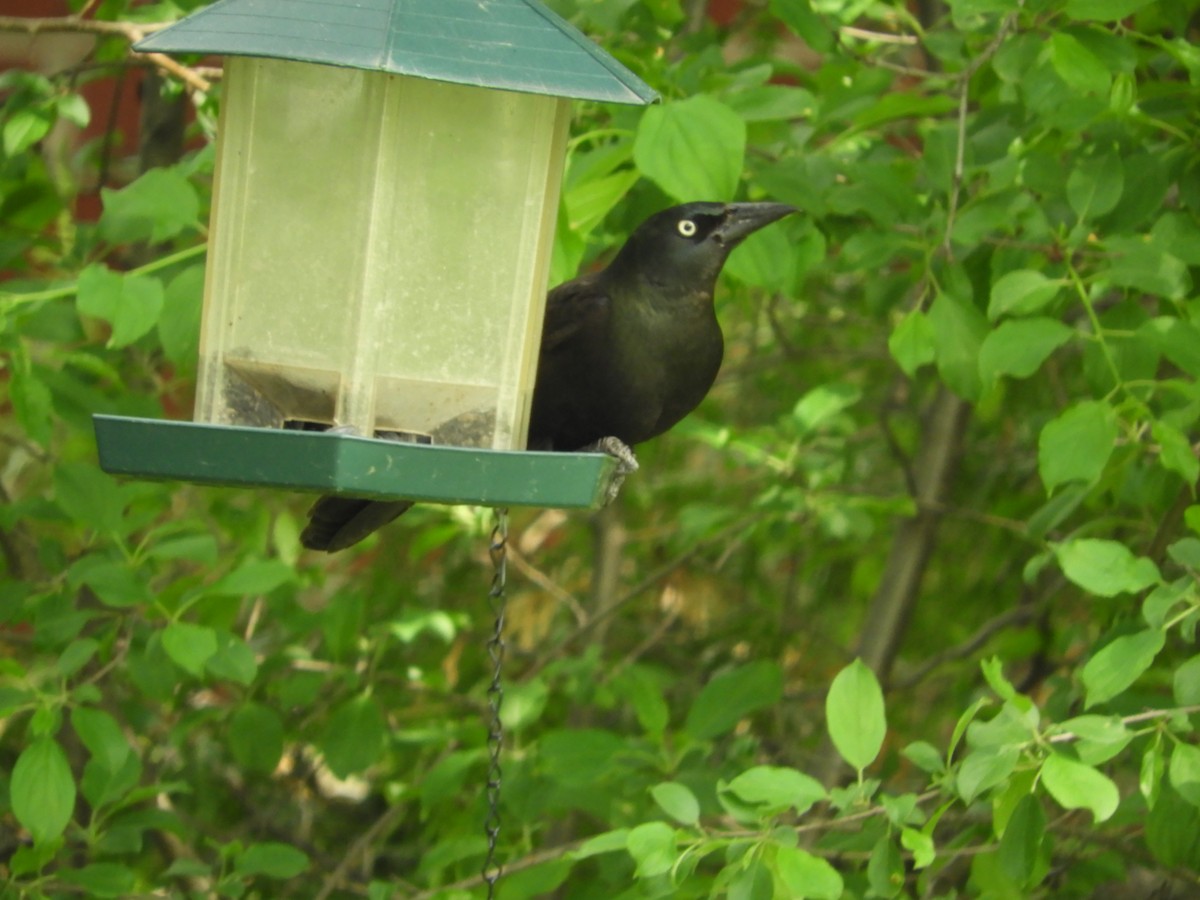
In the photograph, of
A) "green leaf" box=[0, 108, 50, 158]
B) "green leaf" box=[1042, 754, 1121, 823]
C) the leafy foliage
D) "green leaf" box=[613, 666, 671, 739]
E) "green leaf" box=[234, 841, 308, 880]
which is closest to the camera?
"green leaf" box=[1042, 754, 1121, 823]

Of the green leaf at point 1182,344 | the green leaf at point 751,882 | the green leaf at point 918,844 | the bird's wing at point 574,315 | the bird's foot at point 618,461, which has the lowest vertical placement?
the green leaf at point 751,882

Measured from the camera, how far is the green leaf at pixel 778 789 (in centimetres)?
196

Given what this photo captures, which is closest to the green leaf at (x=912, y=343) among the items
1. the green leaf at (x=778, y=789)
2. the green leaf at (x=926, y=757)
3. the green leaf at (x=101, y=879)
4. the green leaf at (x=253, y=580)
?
the green leaf at (x=926, y=757)

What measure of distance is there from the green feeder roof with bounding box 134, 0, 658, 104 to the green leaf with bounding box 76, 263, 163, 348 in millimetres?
628

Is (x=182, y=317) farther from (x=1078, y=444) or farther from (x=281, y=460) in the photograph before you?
(x=1078, y=444)

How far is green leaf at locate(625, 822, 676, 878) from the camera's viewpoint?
6.37 ft

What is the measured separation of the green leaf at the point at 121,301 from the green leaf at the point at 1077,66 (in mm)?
1367

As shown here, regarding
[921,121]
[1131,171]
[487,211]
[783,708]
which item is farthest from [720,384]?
[487,211]

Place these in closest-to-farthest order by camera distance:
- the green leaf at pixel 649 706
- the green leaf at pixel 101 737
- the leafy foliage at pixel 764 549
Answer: the leafy foliage at pixel 764 549 < the green leaf at pixel 101 737 < the green leaf at pixel 649 706

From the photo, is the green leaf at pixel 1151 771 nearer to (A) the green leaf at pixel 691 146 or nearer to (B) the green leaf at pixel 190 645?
(A) the green leaf at pixel 691 146

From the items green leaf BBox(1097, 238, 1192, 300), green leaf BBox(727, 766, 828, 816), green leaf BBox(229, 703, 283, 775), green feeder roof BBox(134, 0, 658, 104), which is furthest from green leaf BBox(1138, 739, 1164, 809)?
green leaf BBox(229, 703, 283, 775)

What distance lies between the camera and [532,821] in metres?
3.20

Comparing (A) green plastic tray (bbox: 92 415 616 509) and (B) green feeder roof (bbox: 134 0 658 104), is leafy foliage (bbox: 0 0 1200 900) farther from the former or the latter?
(A) green plastic tray (bbox: 92 415 616 509)

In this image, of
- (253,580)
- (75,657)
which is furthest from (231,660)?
(75,657)
